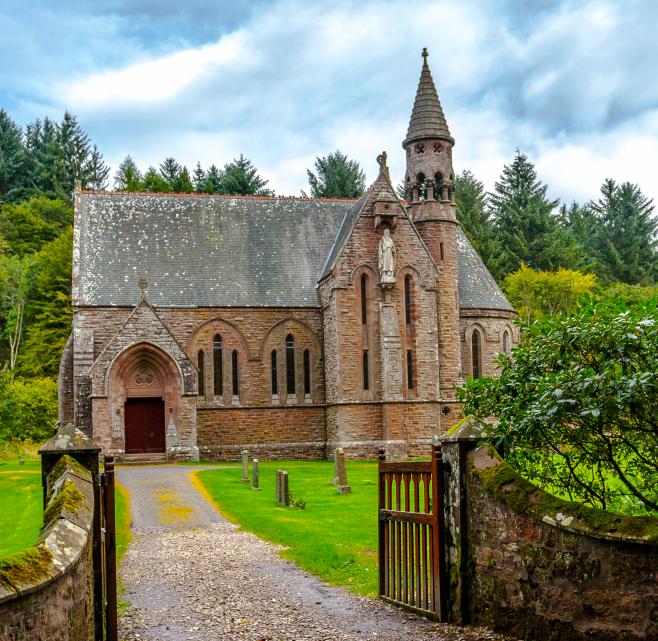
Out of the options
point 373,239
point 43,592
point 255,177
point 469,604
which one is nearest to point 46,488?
point 43,592

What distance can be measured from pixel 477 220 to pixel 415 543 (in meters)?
64.6

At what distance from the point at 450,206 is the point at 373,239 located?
447 centimetres

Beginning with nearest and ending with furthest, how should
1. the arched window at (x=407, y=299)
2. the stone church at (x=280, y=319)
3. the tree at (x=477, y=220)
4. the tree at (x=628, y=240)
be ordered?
the stone church at (x=280, y=319) → the arched window at (x=407, y=299) → the tree at (x=477, y=220) → the tree at (x=628, y=240)

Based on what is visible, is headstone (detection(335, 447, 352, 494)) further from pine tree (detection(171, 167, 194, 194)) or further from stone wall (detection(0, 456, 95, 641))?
pine tree (detection(171, 167, 194, 194))

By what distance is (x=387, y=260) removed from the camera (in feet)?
117

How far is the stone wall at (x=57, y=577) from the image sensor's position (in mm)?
5672

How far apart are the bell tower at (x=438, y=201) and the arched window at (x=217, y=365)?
9614 mm

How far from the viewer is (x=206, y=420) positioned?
123 feet

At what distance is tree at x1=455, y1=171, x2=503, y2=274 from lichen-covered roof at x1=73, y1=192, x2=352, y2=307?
29075 mm

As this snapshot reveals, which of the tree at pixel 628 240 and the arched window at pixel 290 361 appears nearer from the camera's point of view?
the arched window at pixel 290 361

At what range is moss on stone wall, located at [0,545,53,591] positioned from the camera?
5664mm

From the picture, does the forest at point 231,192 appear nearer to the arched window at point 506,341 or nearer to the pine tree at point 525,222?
the pine tree at point 525,222

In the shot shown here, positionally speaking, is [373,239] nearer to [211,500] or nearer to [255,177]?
[211,500]

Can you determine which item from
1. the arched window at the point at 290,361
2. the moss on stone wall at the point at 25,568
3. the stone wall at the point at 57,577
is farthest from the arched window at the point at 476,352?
the moss on stone wall at the point at 25,568
